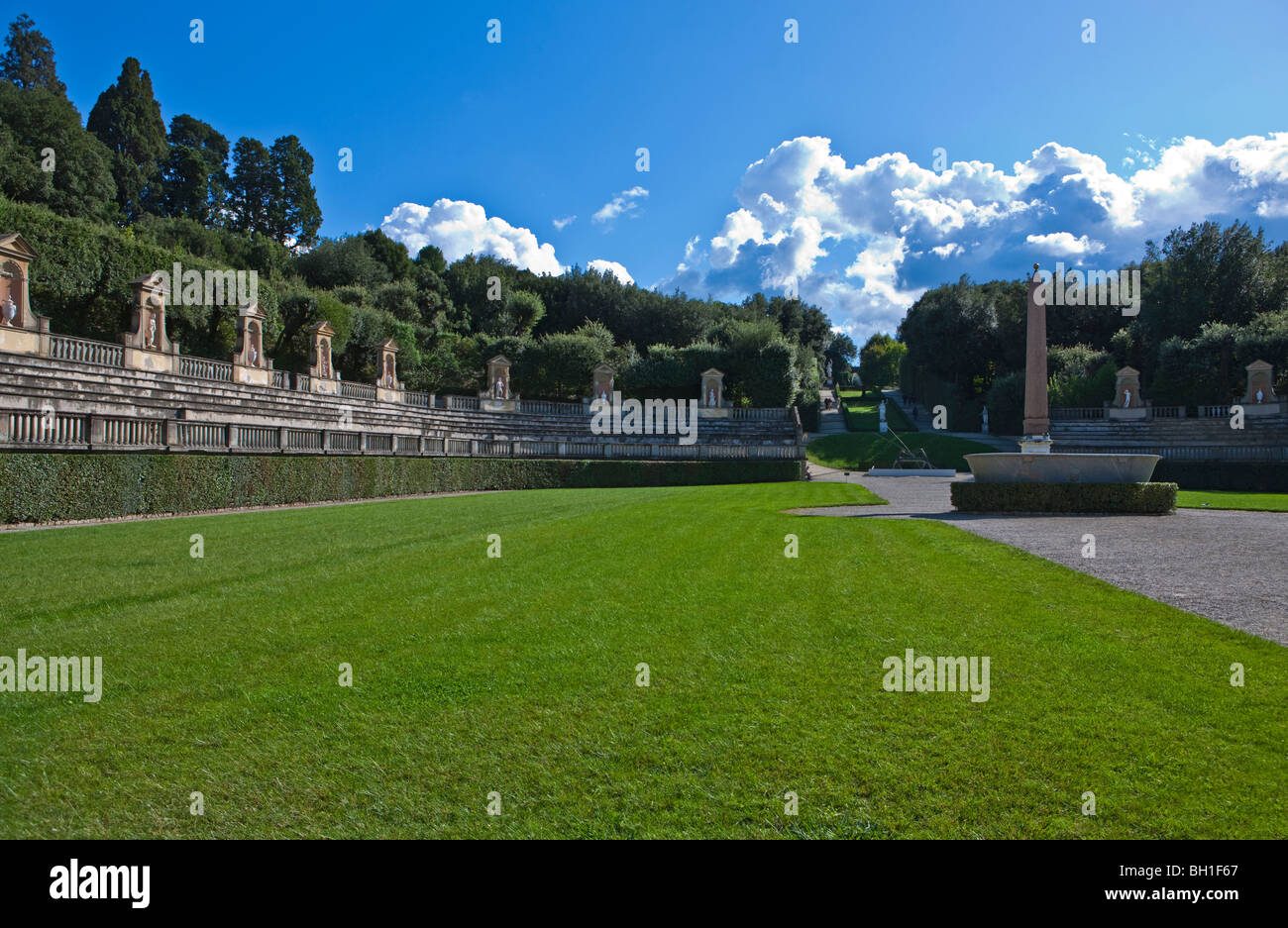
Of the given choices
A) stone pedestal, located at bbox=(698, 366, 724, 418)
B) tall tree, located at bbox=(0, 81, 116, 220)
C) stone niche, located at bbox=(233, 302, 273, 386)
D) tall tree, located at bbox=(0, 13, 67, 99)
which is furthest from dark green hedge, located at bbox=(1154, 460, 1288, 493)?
tall tree, located at bbox=(0, 13, 67, 99)

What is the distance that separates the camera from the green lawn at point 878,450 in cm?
4278

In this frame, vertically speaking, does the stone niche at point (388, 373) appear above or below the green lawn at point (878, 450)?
above

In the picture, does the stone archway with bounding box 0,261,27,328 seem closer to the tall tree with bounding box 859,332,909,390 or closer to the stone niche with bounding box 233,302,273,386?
the stone niche with bounding box 233,302,273,386

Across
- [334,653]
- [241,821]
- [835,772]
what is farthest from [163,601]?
[835,772]

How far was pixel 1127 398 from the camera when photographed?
43031 mm

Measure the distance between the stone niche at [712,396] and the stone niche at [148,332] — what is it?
2995cm

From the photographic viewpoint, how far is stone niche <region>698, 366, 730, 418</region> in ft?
152

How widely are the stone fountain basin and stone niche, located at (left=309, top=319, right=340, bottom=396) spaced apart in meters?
→ 27.5

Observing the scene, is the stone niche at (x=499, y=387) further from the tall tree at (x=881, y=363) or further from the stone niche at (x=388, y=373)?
the tall tree at (x=881, y=363)

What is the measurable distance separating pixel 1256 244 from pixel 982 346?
18.8m

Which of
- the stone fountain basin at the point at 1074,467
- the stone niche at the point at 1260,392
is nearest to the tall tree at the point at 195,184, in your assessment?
the stone fountain basin at the point at 1074,467

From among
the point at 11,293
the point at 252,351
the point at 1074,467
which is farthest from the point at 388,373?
the point at 1074,467

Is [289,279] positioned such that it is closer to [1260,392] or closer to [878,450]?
[878,450]

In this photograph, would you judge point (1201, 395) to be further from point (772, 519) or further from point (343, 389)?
point (343, 389)
